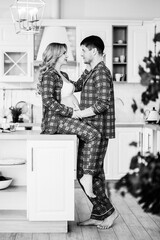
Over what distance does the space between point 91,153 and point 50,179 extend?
404 mm

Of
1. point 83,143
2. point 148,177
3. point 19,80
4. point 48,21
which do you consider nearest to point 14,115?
point 19,80

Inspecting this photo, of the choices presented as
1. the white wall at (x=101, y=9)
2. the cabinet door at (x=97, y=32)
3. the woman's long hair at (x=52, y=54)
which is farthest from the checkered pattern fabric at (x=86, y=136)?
the white wall at (x=101, y=9)

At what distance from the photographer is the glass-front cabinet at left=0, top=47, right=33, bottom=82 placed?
20.4 feet

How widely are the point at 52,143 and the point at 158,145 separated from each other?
1808 millimetres

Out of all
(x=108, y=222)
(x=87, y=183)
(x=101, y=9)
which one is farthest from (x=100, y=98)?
(x=101, y=9)

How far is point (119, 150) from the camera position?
244 inches

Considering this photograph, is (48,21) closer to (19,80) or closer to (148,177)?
(19,80)

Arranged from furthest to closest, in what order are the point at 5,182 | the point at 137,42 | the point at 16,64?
the point at 137,42, the point at 16,64, the point at 5,182

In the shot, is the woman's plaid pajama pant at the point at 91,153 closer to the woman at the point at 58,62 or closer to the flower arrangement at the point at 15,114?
the woman at the point at 58,62

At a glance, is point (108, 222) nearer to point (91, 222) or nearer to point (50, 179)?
point (91, 222)

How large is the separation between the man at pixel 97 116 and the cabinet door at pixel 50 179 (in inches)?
7.6

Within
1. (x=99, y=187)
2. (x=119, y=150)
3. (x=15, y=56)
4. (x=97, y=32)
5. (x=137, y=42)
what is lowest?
(x=99, y=187)

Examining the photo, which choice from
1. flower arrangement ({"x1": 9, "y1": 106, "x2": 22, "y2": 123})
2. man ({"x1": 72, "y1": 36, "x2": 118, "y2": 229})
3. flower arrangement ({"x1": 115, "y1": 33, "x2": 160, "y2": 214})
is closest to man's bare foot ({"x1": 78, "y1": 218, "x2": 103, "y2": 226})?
man ({"x1": 72, "y1": 36, "x2": 118, "y2": 229})

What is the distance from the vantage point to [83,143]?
368cm
